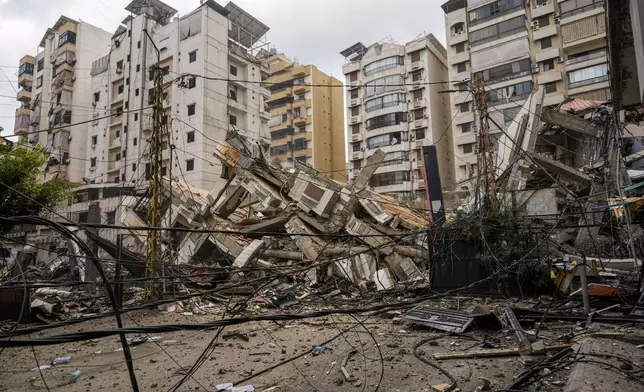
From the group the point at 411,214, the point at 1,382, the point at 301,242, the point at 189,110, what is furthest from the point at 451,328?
the point at 189,110

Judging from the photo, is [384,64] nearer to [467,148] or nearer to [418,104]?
[418,104]

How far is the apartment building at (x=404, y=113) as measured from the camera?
4075 centimetres

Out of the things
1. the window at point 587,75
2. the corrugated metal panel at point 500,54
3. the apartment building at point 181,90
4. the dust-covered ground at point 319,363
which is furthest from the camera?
the apartment building at point 181,90

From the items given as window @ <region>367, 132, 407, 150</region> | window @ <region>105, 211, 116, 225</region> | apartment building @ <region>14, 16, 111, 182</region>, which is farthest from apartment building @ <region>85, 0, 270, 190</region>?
window @ <region>367, 132, 407, 150</region>

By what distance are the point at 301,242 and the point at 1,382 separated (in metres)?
9.81

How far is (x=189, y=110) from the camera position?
34.5 m

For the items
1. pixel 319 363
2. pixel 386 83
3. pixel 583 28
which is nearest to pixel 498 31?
pixel 583 28

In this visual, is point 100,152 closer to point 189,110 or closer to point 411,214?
point 189,110

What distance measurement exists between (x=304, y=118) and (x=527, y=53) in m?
26.4

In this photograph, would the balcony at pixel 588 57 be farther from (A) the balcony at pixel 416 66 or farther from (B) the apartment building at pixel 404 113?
(A) the balcony at pixel 416 66

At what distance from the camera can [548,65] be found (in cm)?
3169

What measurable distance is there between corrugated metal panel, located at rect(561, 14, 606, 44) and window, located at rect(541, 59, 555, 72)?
201 centimetres

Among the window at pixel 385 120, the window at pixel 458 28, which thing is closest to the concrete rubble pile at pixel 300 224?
the window at pixel 385 120

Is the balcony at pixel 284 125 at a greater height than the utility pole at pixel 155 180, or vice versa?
the balcony at pixel 284 125
